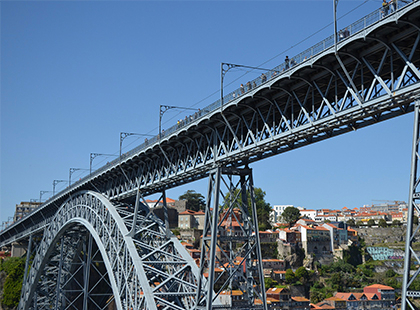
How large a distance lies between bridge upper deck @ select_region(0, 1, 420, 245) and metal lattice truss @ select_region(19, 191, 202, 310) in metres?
4.36

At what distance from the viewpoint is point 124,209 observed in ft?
149

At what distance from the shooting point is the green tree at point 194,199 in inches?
6078

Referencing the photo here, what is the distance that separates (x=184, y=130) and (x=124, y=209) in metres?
15.7

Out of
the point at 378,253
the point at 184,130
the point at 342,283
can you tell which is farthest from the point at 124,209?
the point at 378,253

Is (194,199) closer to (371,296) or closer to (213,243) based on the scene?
(371,296)

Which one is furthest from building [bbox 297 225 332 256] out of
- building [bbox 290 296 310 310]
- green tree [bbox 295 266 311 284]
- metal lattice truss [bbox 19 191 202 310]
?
metal lattice truss [bbox 19 191 202 310]

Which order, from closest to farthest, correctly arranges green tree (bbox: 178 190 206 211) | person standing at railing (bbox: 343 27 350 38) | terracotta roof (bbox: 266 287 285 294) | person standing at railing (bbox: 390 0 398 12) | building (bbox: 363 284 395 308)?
person standing at railing (bbox: 390 0 398 12)
person standing at railing (bbox: 343 27 350 38)
terracotta roof (bbox: 266 287 285 294)
building (bbox: 363 284 395 308)
green tree (bbox: 178 190 206 211)

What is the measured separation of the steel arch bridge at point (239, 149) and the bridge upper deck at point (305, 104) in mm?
54

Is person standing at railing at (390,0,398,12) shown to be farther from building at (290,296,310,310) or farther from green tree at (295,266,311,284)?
green tree at (295,266,311,284)

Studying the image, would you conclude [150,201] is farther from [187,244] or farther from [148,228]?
[148,228]

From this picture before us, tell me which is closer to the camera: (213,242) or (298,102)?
(298,102)

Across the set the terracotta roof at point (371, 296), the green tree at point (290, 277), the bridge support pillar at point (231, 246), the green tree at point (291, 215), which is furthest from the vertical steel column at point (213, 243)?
the green tree at point (291, 215)

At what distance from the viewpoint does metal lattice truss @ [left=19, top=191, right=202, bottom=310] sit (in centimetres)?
3466

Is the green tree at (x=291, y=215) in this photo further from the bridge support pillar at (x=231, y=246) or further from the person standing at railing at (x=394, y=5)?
the person standing at railing at (x=394, y=5)
